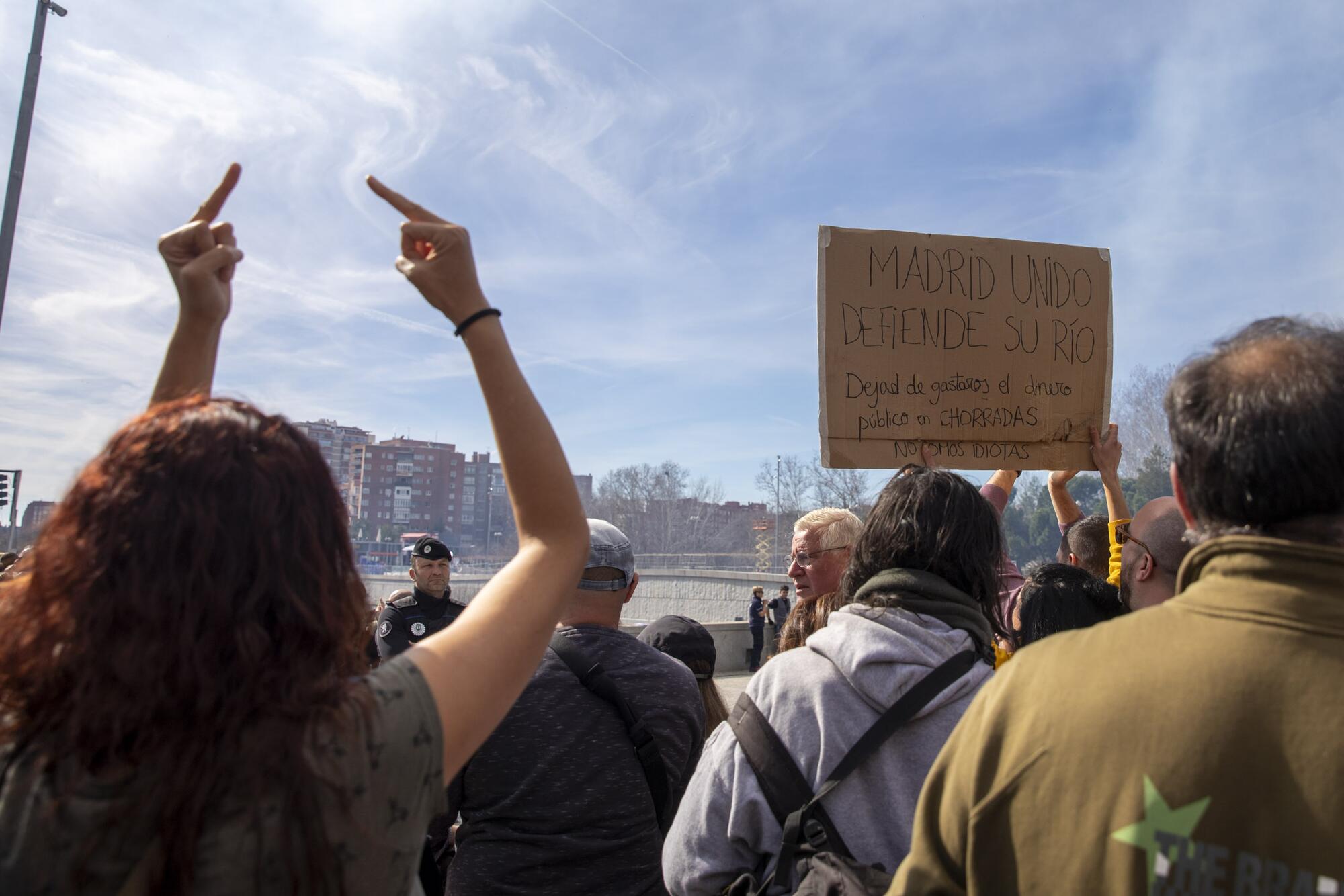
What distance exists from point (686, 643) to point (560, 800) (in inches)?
61.0

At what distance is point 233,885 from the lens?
1.10 metres

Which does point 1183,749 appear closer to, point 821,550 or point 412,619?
point 821,550

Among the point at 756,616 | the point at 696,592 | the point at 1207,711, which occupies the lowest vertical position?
the point at 696,592

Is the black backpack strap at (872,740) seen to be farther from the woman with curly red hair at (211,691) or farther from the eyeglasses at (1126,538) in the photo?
the eyeglasses at (1126,538)

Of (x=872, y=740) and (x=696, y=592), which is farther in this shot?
(x=696, y=592)

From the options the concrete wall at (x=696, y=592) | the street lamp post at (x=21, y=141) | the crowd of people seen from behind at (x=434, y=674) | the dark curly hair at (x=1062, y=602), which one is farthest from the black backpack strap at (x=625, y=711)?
the concrete wall at (x=696, y=592)

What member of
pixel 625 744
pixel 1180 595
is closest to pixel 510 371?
pixel 1180 595

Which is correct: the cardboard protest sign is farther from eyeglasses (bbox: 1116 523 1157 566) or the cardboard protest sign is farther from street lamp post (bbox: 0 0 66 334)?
street lamp post (bbox: 0 0 66 334)

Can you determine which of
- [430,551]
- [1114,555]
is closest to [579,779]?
[1114,555]

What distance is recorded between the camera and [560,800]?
2539mm

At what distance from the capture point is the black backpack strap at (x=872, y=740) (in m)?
2.01

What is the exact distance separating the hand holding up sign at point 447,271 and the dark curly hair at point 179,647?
0.47 metres

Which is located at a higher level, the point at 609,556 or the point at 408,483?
the point at 408,483

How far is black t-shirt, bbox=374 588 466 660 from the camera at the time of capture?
6875 mm
